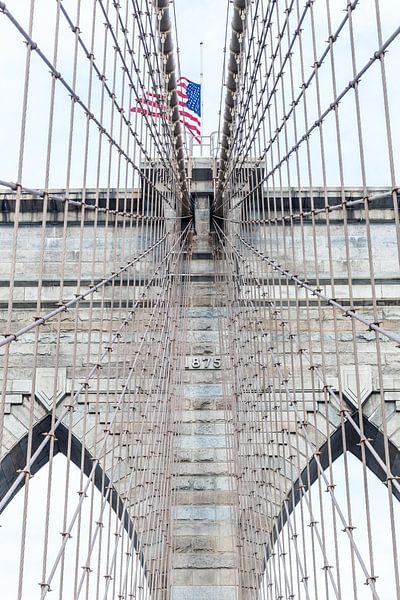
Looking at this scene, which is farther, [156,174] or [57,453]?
[57,453]

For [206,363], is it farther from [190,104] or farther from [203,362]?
[190,104]

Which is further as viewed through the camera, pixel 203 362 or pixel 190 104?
pixel 190 104

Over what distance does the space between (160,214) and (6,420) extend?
2149mm

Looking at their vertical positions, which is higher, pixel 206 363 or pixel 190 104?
pixel 190 104

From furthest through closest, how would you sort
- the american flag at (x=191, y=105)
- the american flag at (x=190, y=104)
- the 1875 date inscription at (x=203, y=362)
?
the american flag at (x=191, y=105)
the american flag at (x=190, y=104)
the 1875 date inscription at (x=203, y=362)

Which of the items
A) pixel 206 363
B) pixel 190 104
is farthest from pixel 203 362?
pixel 190 104

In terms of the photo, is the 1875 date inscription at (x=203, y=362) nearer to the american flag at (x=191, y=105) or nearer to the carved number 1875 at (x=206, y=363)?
the carved number 1875 at (x=206, y=363)

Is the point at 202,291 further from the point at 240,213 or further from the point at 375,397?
the point at 375,397

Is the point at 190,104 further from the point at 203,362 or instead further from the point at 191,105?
the point at 203,362

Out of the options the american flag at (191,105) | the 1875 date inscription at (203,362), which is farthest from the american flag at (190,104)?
the 1875 date inscription at (203,362)

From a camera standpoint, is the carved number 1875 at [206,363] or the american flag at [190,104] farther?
the american flag at [190,104]

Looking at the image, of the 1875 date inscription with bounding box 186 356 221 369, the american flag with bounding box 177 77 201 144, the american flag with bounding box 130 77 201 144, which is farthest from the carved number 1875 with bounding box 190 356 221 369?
the american flag with bounding box 177 77 201 144

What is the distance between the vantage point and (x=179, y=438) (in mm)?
7773

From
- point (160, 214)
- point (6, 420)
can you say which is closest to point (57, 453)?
point (6, 420)
